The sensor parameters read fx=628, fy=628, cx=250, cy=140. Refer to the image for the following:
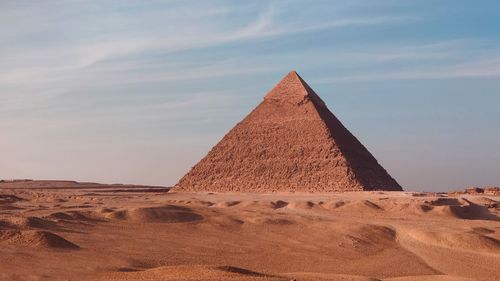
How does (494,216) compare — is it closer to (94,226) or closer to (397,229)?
(397,229)

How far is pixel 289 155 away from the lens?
160 ft

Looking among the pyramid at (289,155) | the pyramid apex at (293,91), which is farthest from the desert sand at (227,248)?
the pyramid apex at (293,91)

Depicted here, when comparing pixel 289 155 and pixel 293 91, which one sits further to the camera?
pixel 293 91

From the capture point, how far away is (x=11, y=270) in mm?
8117

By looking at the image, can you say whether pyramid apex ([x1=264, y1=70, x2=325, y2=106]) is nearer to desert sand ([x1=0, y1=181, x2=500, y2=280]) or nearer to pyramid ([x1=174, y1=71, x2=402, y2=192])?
pyramid ([x1=174, y1=71, x2=402, y2=192])

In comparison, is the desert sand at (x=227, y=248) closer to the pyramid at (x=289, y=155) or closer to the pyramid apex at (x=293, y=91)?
the pyramid at (x=289, y=155)

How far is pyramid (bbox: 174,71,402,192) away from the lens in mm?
45281

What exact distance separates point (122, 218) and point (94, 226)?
1.95m

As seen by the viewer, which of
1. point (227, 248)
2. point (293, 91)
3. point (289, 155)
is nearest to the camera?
point (227, 248)

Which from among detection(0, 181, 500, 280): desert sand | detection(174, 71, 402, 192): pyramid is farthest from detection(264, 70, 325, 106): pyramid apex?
detection(0, 181, 500, 280): desert sand

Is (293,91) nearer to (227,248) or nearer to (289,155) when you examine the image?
(289,155)

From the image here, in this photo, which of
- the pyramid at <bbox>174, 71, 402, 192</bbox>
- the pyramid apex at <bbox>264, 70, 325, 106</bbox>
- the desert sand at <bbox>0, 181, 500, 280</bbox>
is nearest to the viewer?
the desert sand at <bbox>0, 181, 500, 280</bbox>

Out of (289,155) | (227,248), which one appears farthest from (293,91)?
(227,248)

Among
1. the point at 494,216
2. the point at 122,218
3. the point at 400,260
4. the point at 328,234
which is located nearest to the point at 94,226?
the point at 122,218
